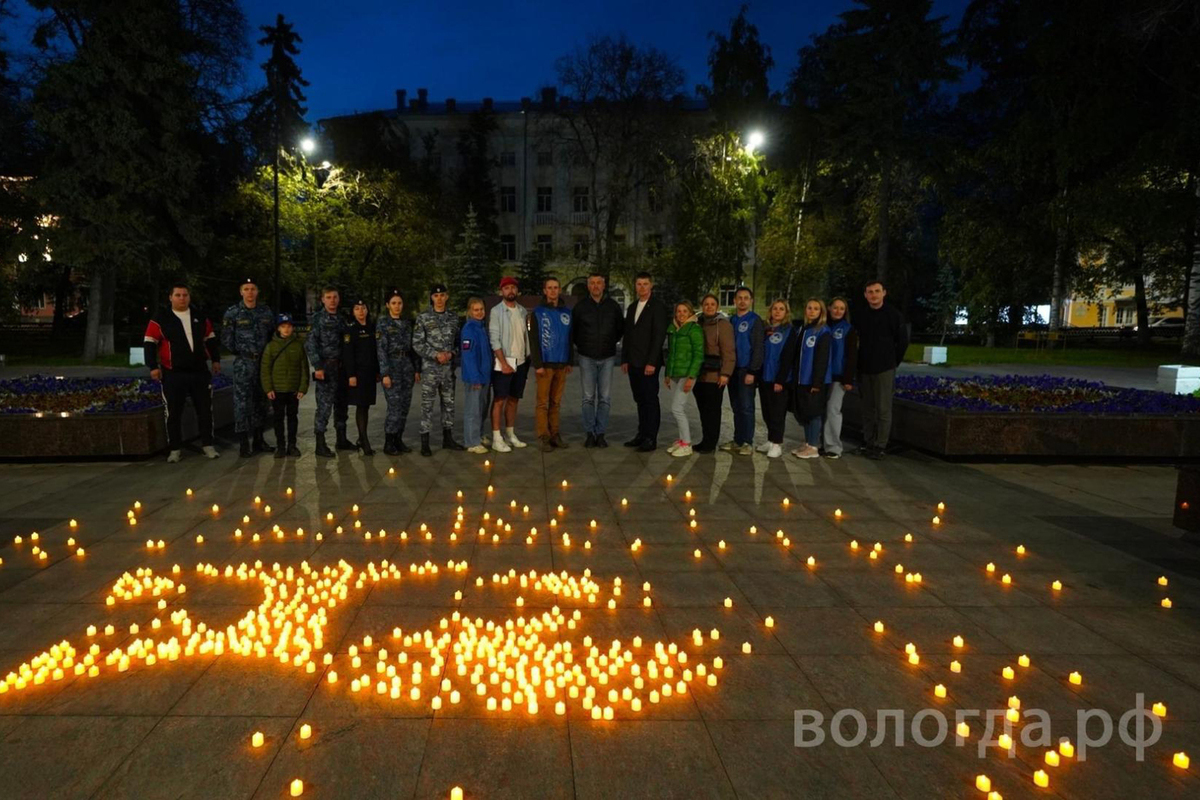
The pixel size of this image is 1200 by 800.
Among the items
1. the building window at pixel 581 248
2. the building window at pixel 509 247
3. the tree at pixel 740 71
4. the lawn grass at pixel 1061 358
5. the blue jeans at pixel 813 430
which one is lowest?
the blue jeans at pixel 813 430

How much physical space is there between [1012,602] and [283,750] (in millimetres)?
4430

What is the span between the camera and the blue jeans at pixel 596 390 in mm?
9773

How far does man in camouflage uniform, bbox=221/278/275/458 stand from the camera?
350 inches

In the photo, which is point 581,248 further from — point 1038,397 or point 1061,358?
point 1038,397

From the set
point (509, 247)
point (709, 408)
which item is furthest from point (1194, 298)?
point (509, 247)

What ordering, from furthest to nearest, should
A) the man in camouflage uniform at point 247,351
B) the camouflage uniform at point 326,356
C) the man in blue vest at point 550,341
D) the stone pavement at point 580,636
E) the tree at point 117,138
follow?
the tree at point 117,138 → the man in blue vest at point 550,341 → the camouflage uniform at point 326,356 → the man in camouflage uniform at point 247,351 → the stone pavement at point 580,636

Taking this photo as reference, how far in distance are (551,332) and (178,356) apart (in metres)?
4.58

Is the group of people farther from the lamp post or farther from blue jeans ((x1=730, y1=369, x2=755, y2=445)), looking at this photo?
the lamp post

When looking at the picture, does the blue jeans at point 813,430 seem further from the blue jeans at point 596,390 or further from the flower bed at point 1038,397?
the blue jeans at point 596,390

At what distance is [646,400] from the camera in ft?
32.2

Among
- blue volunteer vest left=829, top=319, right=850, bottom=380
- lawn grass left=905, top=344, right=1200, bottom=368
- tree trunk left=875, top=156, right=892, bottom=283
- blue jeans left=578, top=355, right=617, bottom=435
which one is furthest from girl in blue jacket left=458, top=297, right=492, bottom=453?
tree trunk left=875, top=156, right=892, bottom=283

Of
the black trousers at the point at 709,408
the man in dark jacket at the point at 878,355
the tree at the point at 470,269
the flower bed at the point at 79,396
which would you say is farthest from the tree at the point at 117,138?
the man in dark jacket at the point at 878,355

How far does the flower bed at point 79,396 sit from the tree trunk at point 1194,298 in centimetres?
3073

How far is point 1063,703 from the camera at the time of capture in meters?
3.50
